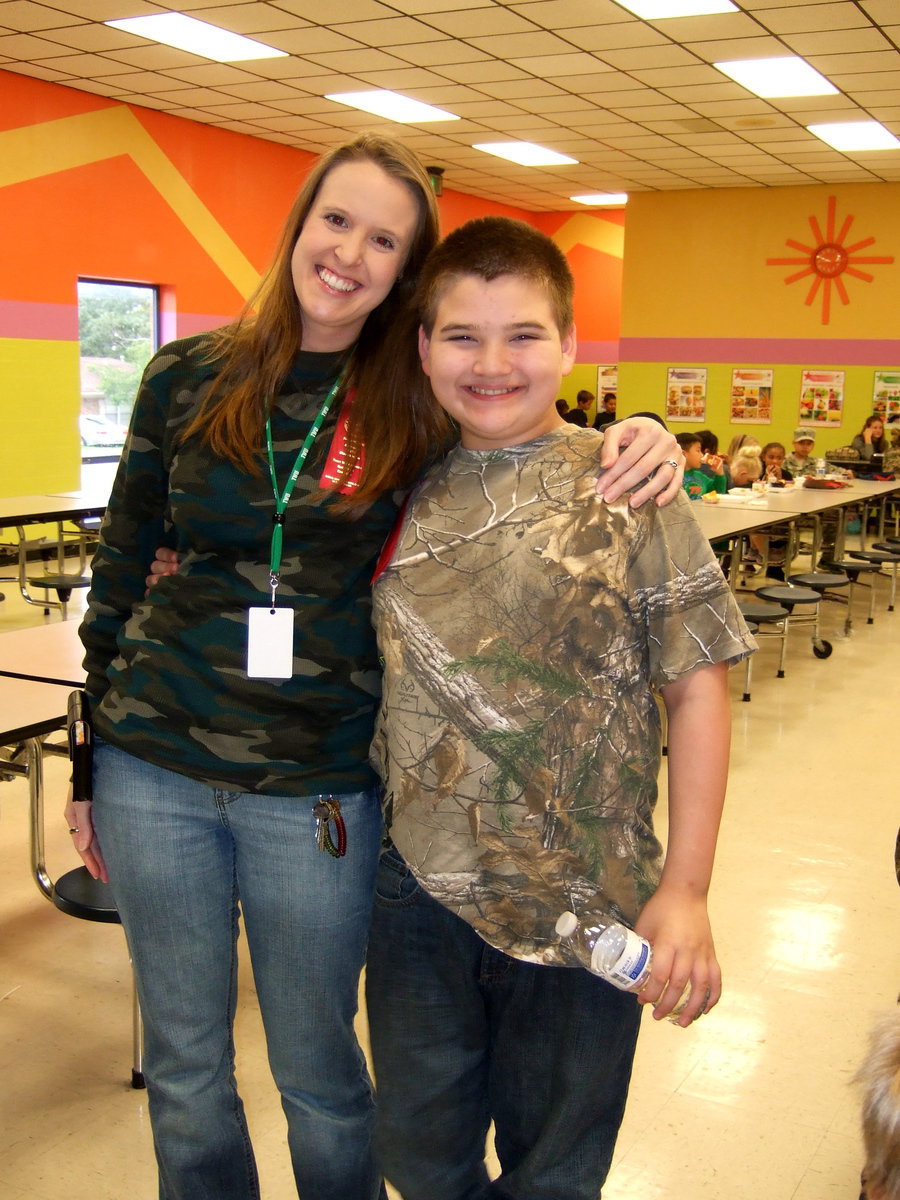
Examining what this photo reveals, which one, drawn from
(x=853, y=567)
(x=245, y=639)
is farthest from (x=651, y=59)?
(x=245, y=639)

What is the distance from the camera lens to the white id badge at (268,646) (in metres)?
1.34

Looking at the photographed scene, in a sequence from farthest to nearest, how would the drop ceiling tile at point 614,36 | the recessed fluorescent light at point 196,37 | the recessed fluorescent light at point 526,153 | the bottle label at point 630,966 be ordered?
the recessed fluorescent light at point 526,153 < the recessed fluorescent light at point 196,37 < the drop ceiling tile at point 614,36 < the bottle label at point 630,966

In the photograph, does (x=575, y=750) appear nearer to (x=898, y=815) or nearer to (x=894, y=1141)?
(x=894, y=1141)

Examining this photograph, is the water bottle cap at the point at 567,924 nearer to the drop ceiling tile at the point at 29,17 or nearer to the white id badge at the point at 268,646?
the white id badge at the point at 268,646

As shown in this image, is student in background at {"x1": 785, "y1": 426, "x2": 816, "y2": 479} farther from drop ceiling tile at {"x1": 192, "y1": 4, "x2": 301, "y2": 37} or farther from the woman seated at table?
drop ceiling tile at {"x1": 192, "y1": 4, "x2": 301, "y2": 37}

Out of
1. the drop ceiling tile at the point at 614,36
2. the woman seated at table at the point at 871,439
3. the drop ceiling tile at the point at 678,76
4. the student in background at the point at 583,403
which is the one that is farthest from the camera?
the student in background at the point at 583,403

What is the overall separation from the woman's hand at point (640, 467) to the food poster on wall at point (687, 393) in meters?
12.1

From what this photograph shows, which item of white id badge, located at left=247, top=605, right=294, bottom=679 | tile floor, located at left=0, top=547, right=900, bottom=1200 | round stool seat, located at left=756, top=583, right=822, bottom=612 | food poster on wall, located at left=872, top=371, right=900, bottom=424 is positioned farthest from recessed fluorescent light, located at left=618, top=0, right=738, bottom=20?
food poster on wall, located at left=872, top=371, right=900, bottom=424

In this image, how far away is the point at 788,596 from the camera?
6027 millimetres

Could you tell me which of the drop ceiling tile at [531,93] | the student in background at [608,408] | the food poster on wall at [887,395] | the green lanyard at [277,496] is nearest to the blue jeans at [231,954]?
the green lanyard at [277,496]

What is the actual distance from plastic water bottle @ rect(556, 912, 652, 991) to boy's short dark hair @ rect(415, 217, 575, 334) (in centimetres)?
68

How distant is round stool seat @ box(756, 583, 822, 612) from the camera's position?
5973 millimetres

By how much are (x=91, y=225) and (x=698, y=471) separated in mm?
4862

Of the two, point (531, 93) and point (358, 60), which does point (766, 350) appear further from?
point (358, 60)
